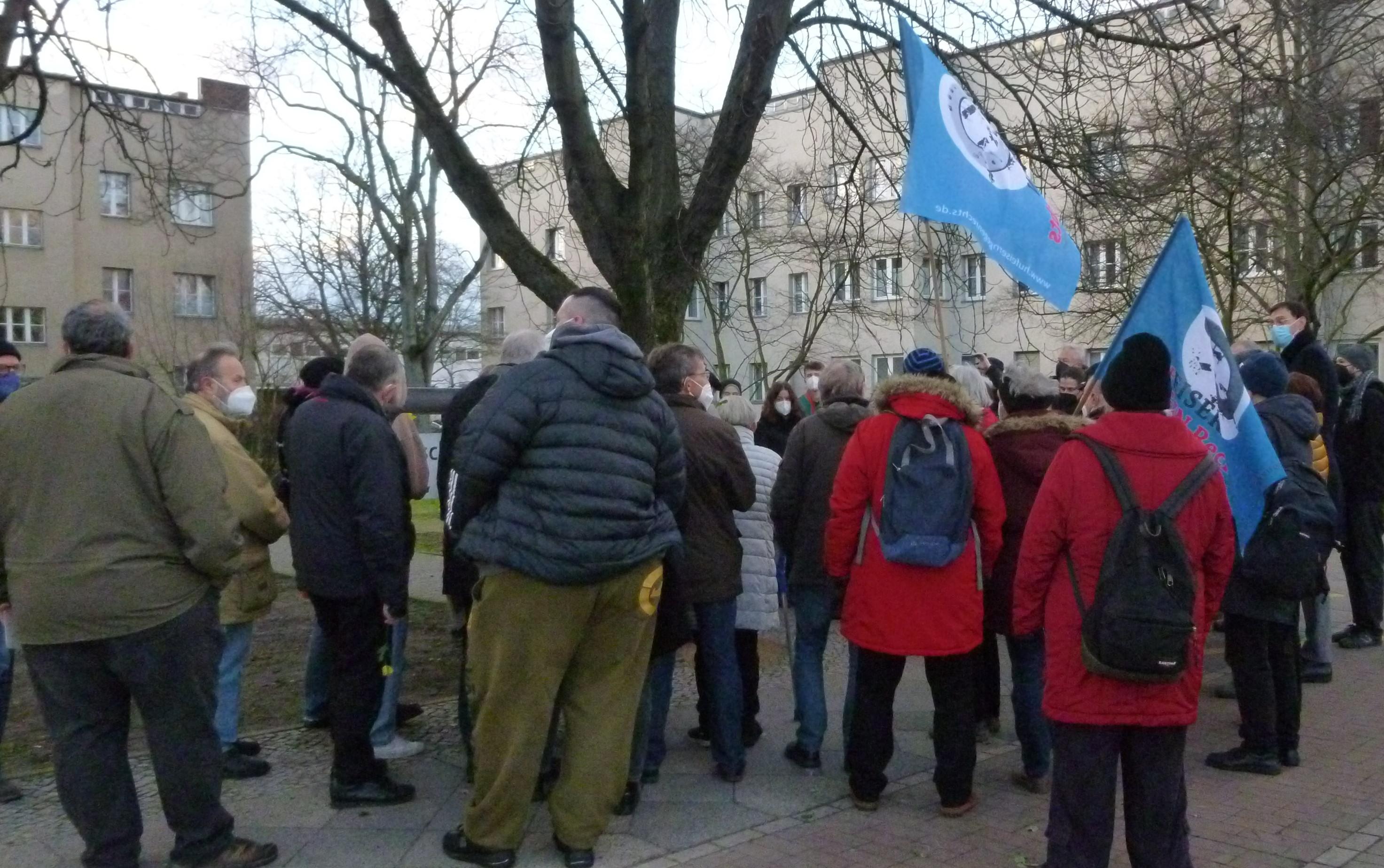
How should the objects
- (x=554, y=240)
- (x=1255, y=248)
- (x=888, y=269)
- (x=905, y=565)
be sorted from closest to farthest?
1. (x=905, y=565)
2. (x=554, y=240)
3. (x=888, y=269)
4. (x=1255, y=248)

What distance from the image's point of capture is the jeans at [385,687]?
560 cm

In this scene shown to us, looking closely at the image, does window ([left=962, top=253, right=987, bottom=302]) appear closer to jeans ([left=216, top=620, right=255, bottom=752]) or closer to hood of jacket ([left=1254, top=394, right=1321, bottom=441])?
hood of jacket ([left=1254, top=394, right=1321, bottom=441])

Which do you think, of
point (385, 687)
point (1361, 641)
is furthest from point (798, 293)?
point (385, 687)

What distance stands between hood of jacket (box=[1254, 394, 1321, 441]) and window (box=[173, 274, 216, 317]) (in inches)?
1476

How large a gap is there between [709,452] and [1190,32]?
5.52 metres

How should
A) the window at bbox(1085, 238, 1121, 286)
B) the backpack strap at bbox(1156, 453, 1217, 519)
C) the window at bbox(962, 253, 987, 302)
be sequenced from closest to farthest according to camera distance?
1. the backpack strap at bbox(1156, 453, 1217, 519)
2. the window at bbox(962, 253, 987, 302)
3. the window at bbox(1085, 238, 1121, 286)

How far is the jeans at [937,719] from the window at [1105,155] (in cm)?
445

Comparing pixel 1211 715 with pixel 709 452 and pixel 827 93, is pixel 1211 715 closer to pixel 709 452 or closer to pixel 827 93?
pixel 709 452

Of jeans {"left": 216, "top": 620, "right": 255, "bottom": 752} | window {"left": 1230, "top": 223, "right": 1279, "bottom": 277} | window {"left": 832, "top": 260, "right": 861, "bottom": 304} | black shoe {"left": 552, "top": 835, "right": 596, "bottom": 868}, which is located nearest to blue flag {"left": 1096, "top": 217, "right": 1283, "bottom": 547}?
black shoe {"left": 552, "top": 835, "right": 596, "bottom": 868}

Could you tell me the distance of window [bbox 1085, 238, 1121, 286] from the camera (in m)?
14.5

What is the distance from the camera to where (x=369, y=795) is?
16.2 ft

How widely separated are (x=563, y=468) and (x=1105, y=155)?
571 centimetres

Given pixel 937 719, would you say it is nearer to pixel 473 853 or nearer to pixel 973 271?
pixel 473 853

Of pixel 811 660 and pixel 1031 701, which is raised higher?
pixel 811 660
